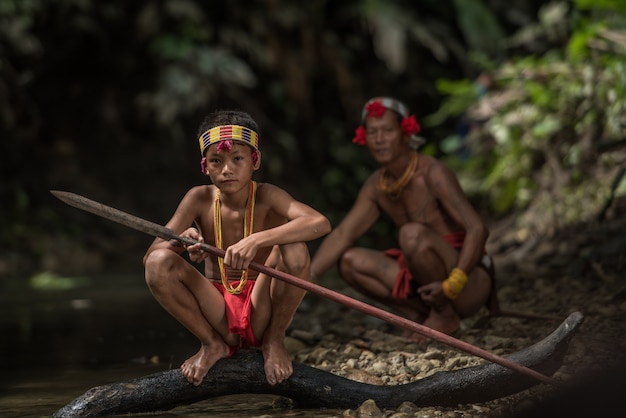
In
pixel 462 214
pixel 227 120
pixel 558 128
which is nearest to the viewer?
pixel 227 120

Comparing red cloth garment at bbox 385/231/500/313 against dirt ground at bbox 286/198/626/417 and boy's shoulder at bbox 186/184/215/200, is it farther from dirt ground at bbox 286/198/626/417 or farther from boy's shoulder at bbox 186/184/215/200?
boy's shoulder at bbox 186/184/215/200

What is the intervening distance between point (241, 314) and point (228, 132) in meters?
0.71

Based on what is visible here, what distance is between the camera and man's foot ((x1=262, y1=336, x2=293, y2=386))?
11.2 feet

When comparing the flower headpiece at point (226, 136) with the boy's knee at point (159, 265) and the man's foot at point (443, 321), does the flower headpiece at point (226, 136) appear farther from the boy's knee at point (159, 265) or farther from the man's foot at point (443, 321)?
the man's foot at point (443, 321)

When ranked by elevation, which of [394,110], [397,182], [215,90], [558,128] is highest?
[215,90]

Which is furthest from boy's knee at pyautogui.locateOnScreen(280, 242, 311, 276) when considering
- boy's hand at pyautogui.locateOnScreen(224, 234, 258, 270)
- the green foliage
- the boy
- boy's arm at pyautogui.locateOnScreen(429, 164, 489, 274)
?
the green foliage

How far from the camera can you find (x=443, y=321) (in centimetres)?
477

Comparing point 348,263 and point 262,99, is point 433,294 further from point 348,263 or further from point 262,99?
point 262,99

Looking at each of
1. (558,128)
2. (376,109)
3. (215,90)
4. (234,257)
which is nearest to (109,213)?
(234,257)

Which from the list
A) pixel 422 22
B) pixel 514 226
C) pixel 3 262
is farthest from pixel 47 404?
pixel 422 22

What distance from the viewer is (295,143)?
13484 mm

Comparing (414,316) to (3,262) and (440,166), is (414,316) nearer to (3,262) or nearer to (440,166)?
(440,166)

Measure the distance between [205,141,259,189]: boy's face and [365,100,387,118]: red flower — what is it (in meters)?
1.40

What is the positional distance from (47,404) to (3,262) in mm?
7074
